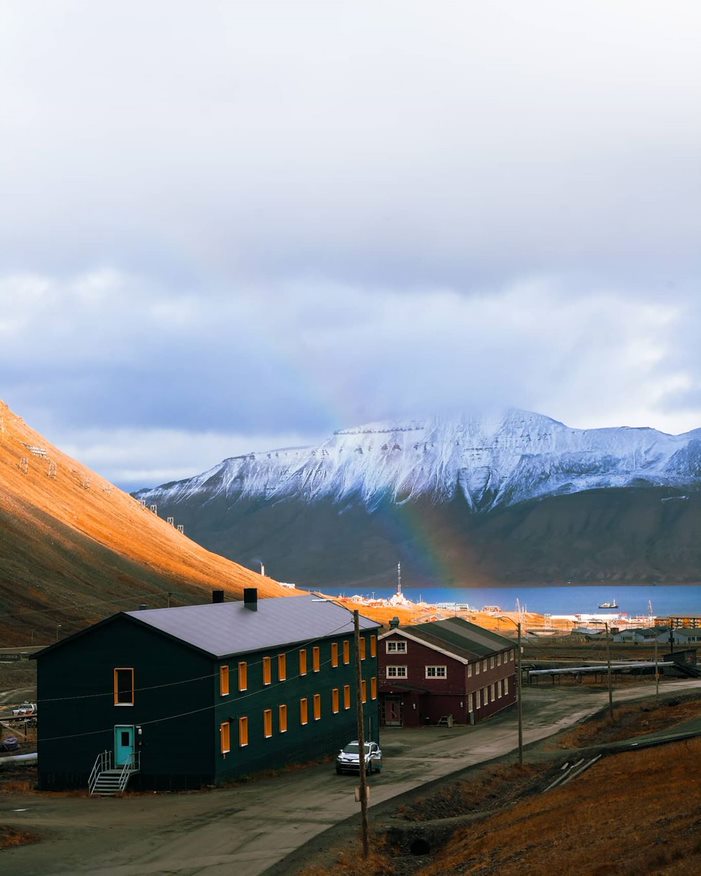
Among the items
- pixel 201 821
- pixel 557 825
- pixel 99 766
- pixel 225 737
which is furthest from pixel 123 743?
pixel 557 825

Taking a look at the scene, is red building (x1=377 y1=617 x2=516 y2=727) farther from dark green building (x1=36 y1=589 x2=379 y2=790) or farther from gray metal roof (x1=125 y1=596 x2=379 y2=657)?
dark green building (x1=36 y1=589 x2=379 y2=790)

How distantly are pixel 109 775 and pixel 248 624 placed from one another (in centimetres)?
1236

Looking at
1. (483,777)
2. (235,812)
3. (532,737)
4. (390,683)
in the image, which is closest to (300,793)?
(235,812)

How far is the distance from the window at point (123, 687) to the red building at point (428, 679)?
36.9 m

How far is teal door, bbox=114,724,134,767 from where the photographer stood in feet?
188

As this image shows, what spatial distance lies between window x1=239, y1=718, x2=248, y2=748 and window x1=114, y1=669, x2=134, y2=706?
19.2 feet

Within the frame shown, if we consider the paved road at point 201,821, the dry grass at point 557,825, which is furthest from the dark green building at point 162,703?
the dry grass at point 557,825

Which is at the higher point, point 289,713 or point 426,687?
point 289,713

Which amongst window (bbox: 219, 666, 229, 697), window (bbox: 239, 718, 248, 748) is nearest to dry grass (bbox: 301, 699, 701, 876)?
window (bbox: 239, 718, 248, 748)

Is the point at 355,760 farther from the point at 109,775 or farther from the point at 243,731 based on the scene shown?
the point at 109,775

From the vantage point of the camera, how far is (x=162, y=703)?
5706 centimetres

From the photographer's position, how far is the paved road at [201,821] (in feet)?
135

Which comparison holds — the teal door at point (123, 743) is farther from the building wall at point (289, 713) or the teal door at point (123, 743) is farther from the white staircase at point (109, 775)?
the building wall at point (289, 713)

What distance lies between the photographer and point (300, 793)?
2199 inches
